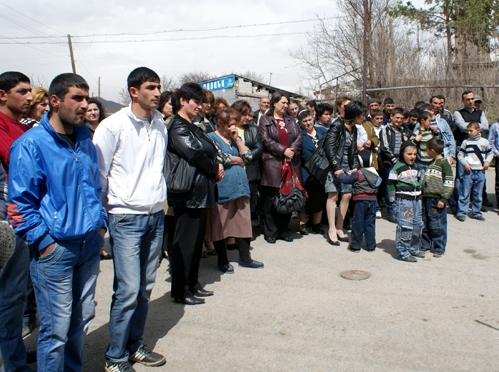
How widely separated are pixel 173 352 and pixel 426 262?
3587 millimetres

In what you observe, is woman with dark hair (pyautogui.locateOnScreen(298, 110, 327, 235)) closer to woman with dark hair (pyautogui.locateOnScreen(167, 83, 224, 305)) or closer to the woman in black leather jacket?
the woman in black leather jacket

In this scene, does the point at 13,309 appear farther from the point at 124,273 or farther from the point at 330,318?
the point at 330,318

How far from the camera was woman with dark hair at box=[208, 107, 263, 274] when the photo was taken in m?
5.34

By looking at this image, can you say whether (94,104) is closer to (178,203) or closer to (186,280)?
(178,203)

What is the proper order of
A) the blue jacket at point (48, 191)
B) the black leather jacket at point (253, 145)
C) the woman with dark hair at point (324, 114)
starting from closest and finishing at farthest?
1. the blue jacket at point (48, 191)
2. the black leather jacket at point (253, 145)
3. the woman with dark hair at point (324, 114)

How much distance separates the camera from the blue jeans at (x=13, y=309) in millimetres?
2865

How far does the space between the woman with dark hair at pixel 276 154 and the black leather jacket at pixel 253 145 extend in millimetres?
198

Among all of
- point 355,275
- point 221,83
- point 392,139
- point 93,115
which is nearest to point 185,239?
point 355,275

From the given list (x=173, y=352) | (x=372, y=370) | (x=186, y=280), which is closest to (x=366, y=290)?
(x=372, y=370)

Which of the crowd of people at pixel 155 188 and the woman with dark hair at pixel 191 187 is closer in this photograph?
the crowd of people at pixel 155 188

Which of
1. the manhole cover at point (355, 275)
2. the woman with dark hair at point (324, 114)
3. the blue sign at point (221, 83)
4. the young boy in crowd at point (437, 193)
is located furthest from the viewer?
the blue sign at point (221, 83)

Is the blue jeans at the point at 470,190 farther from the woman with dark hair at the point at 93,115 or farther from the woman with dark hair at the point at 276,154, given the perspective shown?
the woman with dark hair at the point at 93,115

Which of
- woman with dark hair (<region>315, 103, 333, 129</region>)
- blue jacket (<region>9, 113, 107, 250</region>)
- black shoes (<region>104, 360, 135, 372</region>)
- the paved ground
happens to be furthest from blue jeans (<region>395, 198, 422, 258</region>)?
blue jacket (<region>9, 113, 107, 250</region>)

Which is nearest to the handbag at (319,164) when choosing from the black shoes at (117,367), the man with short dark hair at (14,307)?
the black shoes at (117,367)
